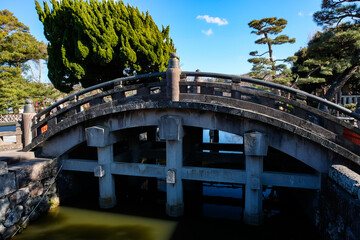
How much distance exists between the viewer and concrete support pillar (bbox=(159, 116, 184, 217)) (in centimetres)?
644

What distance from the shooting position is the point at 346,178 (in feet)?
14.9

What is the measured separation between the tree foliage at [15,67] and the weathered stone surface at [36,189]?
58.8 feet

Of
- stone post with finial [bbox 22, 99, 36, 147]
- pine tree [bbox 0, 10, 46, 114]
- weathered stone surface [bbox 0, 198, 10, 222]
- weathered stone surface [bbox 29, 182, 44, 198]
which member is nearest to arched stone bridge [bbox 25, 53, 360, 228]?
stone post with finial [bbox 22, 99, 36, 147]

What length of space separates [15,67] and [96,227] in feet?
78.9

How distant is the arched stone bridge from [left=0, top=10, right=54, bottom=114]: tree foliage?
17.1 metres

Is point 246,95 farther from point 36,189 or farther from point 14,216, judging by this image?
point 14,216

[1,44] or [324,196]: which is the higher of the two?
[1,44]

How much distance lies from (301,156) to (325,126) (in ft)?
3.76

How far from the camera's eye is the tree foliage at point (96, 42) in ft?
41.6

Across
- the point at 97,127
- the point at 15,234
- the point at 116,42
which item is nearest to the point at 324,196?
the point at 97,127

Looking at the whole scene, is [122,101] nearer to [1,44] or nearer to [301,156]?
[301,156]

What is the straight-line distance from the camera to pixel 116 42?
13148 mm

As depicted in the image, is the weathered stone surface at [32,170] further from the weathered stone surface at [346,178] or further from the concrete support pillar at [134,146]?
the weathered stone surface at [346,178]

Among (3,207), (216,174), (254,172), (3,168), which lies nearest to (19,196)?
(3,207)
